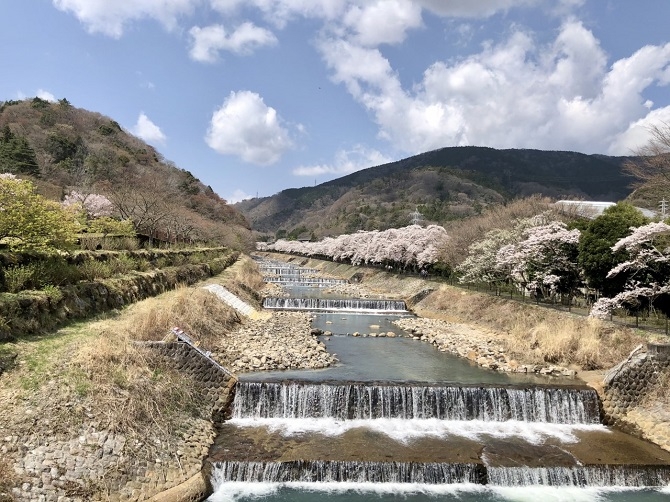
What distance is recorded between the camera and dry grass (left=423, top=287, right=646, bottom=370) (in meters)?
17.5

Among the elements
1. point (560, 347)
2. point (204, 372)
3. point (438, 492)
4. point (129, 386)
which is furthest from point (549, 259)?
point (129, 386)

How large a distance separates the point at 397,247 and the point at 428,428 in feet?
128

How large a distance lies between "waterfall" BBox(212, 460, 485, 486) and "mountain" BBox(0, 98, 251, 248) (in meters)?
28.4

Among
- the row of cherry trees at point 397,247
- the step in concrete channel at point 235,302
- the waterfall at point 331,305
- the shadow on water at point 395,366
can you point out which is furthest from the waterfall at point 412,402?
the row of cherry trees at point 397,247

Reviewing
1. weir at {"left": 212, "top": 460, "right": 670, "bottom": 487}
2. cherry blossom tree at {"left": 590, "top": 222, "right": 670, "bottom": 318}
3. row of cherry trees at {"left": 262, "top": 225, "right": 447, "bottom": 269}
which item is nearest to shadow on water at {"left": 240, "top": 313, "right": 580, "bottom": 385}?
cherry blossom tree at {"left": 590, "top": 222, "right": 670, "bottom": 318}

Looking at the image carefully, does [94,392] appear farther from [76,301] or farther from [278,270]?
[278,270]

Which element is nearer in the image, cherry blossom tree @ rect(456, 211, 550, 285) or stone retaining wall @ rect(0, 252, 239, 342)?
stone retaining wall @ rect(0, 252, 239, 342)

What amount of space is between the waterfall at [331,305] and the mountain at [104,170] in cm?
1214

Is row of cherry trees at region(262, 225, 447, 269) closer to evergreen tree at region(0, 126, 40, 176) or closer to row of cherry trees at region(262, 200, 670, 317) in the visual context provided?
row of cherry trees at region(262, 200, 670, 317)

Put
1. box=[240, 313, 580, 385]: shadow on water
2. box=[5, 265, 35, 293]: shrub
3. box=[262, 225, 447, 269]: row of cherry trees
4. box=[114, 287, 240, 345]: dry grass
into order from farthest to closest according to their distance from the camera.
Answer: box=[262, 225, 447, 269]: row of cherry trees < box=[240, 313, 580, 385]: shadow on water < box=[114, 287, 240, 345]: dry grass < box=[5, 265, 35, 293]: shrub

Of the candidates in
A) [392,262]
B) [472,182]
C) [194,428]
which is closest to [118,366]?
[194,428]

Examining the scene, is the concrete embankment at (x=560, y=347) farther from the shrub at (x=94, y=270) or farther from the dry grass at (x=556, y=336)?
the shrub at (x=94, y=270)

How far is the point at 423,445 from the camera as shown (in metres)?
12.0

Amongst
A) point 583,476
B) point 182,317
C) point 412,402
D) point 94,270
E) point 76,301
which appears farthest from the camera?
point 182,317
